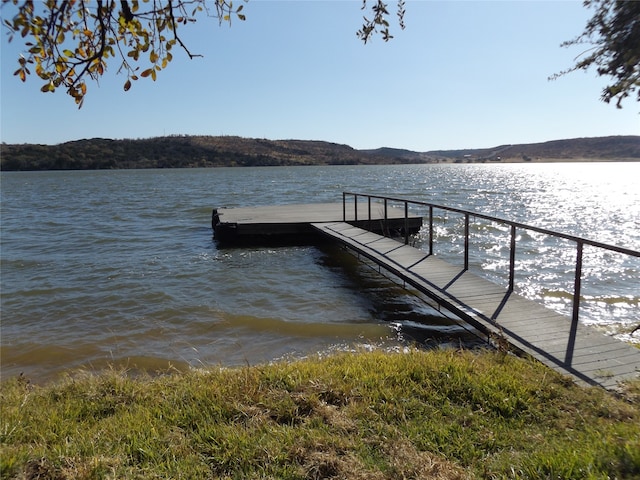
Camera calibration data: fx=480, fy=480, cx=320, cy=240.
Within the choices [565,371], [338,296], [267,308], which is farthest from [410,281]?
[565,371]

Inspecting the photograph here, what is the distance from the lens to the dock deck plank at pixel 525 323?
412 cm

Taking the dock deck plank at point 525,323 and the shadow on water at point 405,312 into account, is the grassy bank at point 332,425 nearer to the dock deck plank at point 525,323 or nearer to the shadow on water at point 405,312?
the dock deck plank at point 525,323

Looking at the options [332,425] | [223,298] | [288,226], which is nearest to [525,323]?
[332,425]

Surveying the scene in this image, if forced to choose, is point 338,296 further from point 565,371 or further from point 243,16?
point 243,16

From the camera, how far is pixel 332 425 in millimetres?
3139

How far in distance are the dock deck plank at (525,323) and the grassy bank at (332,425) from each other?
379mm

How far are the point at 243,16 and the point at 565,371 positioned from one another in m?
3.68

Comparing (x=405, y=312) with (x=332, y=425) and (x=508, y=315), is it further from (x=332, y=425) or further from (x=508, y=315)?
(x=332, y=425)

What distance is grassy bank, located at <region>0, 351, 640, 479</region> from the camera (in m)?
2.62

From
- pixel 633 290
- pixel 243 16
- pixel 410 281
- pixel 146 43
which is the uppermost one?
pixel 243 16

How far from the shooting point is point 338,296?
8.87 metres

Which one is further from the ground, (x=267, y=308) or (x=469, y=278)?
(x=469, y=278)

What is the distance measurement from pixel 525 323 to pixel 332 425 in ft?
10.3

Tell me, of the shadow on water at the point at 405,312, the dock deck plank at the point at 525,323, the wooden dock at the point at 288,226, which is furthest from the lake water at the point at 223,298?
the wooden dock at the point at 288,226
